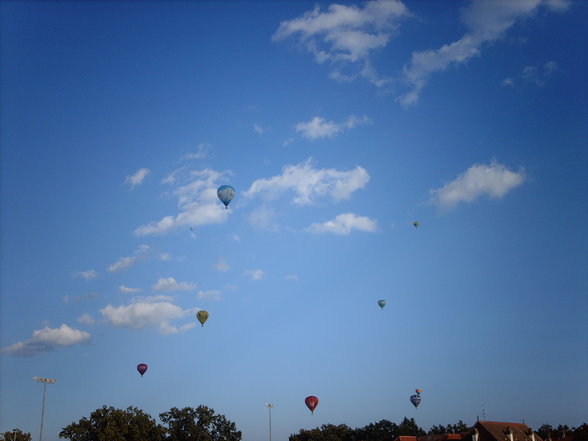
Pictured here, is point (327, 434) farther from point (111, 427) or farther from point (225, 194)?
point (225, 194)

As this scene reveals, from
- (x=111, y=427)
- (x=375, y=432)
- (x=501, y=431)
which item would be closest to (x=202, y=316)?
(x=111, y=427)

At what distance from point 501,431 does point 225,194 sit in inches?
2352

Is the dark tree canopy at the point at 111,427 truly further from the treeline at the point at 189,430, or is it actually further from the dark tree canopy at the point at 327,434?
the dark tree canopy at the point at 327,434

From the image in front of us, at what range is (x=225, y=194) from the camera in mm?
59406

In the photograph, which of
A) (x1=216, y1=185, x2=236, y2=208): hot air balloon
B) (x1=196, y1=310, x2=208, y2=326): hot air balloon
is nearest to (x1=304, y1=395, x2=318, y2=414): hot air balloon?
(x1=196, y1=310, x2=208, y2=326): hot air balloon

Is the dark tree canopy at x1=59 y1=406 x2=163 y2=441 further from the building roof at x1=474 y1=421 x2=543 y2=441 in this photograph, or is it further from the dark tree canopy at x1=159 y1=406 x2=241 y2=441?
the building roof at x1=474 y1=421 x2=543 y2=441

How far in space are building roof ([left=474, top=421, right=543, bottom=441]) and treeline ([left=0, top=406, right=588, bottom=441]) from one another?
8189mm

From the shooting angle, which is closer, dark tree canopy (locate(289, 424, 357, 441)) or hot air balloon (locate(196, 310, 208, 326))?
hot air balloon (locate(196, 310, 208, 326))

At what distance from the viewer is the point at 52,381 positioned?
61.4m

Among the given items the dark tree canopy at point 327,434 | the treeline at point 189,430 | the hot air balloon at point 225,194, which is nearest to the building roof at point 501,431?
the treeline at point 189,430

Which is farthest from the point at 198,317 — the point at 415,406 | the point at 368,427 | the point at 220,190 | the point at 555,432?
the point at 555,432

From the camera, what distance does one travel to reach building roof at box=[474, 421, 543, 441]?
7594 centimetres

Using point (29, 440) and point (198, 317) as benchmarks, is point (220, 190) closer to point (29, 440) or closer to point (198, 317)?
point (198, 317)

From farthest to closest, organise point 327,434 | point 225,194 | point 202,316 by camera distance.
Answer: point 327,434 → point 202,316 → point 225,194
